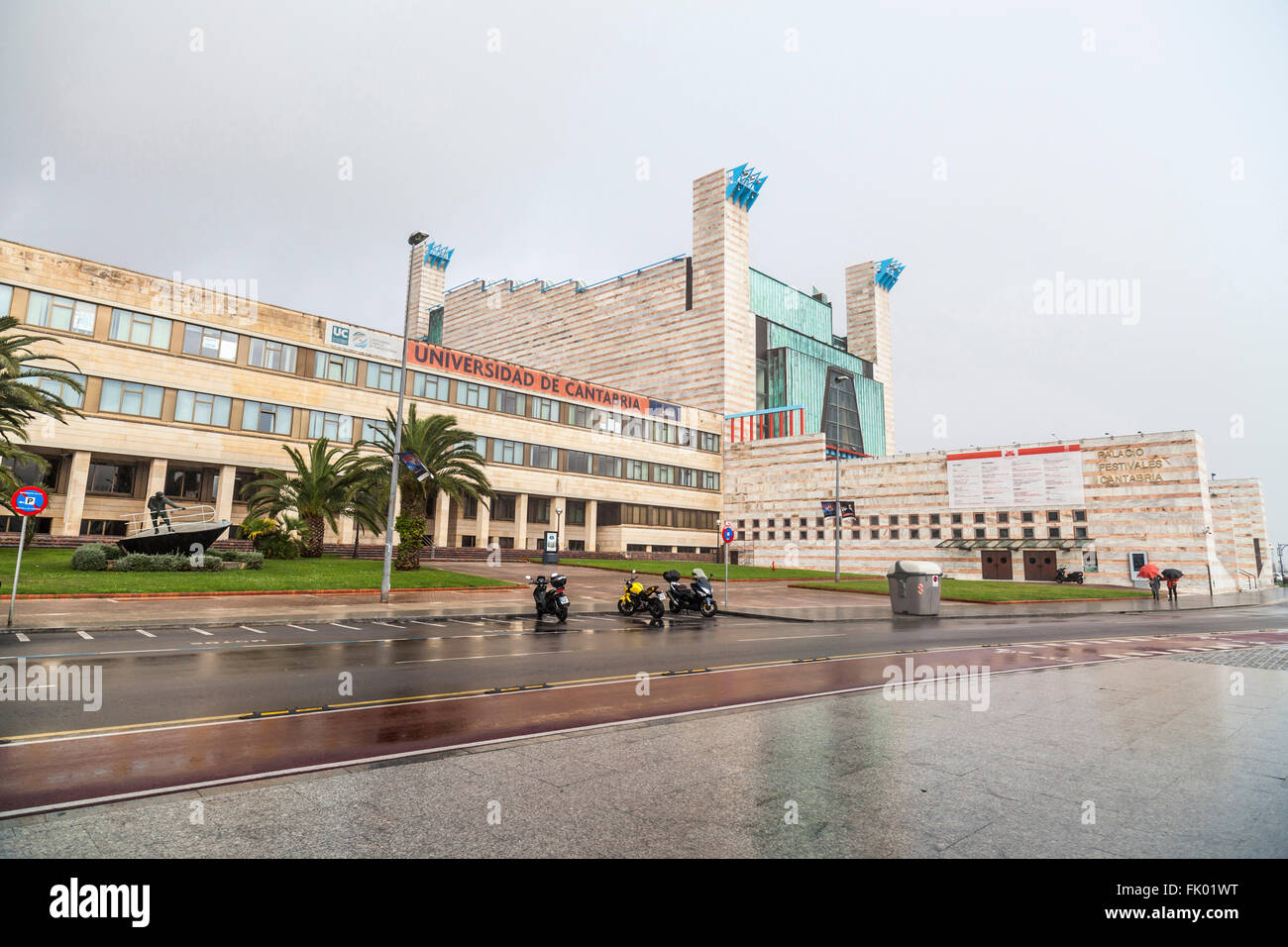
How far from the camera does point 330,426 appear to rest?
4334 centimetres

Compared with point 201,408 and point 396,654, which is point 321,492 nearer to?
point 201,408

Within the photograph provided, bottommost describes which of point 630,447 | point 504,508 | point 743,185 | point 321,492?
point 321,492

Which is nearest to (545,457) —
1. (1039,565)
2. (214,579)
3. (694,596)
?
(214,579)

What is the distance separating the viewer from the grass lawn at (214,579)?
1909 centimetres

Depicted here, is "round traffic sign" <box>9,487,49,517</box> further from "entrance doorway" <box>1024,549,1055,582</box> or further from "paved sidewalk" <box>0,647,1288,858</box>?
"entrance doorway" <box>1024,549,1055,582</box>

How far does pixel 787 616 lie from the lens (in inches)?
826

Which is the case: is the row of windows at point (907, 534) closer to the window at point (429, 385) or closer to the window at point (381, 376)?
the window at point (429, 385)

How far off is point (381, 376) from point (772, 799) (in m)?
46.5

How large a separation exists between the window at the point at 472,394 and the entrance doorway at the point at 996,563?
1540 inches

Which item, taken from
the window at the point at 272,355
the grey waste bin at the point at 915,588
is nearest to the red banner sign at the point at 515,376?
the window at the point at 272,355

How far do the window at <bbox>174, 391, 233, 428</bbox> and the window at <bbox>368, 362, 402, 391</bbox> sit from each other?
8665mm
